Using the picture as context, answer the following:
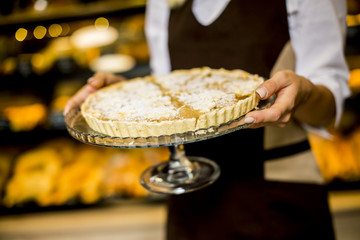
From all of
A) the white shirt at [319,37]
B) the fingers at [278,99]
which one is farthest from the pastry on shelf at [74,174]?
the fingers at [278,99]

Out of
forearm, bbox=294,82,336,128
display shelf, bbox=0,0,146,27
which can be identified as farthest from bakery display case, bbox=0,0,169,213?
forearm, bbox=294,82,336,128

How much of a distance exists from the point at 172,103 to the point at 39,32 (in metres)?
1.85

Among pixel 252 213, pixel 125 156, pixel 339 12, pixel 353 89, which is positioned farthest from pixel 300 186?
pixel 125 156

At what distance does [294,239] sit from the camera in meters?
1.41

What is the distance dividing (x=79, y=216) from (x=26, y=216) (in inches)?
15.1

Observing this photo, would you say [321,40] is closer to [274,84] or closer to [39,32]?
[274,84]

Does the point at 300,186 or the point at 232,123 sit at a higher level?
the point at 232,123

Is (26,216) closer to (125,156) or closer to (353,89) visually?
(125,156)

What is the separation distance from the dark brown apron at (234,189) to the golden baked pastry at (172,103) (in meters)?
0.12

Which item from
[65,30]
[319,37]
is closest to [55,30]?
[65,30]

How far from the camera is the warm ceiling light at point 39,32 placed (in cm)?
242

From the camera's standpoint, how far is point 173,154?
108cm

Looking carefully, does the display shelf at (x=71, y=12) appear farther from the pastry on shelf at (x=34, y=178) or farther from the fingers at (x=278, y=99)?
the fingers at (x=278, y=99)

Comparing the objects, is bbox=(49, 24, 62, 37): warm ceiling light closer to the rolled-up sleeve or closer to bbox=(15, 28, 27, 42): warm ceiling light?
bbox=(15, 28, 27, 42): warm ceiling light
